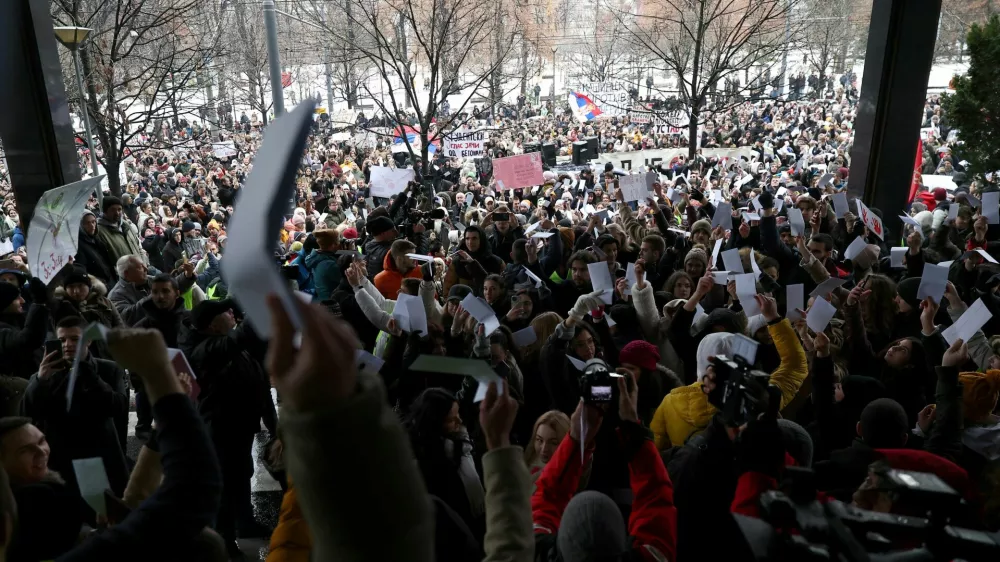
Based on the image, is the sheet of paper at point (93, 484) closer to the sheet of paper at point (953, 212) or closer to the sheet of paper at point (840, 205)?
the sheet of paper at point (953, 212)

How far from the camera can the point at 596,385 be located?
2.41 m

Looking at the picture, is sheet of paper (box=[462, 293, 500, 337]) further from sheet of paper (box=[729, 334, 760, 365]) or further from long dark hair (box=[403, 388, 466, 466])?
sheet of paper (box=[729, 334, 760, 365])

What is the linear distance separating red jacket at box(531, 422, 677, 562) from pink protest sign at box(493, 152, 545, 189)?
983 cm

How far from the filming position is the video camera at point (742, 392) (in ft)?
7.09

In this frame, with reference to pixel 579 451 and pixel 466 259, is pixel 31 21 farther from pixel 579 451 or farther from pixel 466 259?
pixel 579 451

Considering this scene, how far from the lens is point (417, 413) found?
3.16 m

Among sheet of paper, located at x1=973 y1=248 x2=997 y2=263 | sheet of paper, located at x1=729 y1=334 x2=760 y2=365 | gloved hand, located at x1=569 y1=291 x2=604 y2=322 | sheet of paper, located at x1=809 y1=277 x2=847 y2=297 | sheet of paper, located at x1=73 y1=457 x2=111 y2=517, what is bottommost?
gloved hand, located at x1=569 y1=291 x2=604 y2=322

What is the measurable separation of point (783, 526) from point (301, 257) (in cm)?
687

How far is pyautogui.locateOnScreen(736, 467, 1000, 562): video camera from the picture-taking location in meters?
1.40

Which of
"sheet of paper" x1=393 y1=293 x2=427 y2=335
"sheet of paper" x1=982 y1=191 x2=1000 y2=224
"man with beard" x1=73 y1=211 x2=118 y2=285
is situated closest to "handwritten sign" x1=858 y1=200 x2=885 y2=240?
"sheet of paper" x1=982 y1=191 x2=1000 y2=224

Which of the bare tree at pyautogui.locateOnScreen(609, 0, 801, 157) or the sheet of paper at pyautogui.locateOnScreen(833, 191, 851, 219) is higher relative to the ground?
the bare tree at pyautogui.locateOnScreen(609, 0, 801, 157)

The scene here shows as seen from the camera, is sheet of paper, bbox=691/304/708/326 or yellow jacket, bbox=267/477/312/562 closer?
yellow jacket, bbox=267/477/312/562

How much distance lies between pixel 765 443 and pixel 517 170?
10.3 m

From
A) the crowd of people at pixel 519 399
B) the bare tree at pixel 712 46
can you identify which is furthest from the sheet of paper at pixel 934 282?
the bare tree at pixel 712 46
